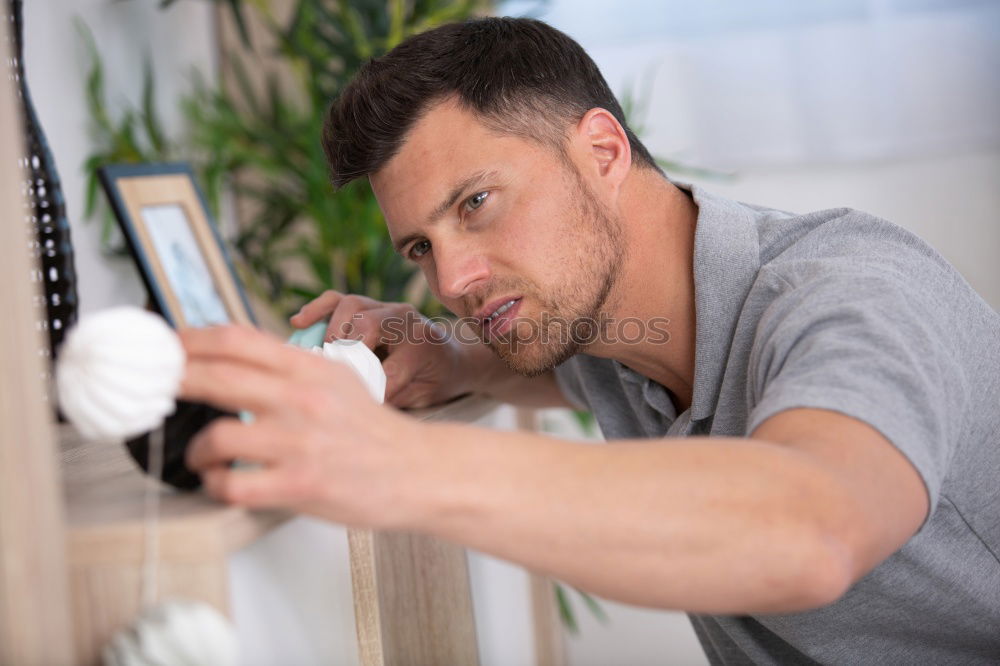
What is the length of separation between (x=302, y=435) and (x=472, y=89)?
679mm

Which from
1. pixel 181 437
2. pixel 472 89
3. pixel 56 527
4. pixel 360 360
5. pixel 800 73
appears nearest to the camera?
pixel 56 527

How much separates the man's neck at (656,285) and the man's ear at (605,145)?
0.03 m

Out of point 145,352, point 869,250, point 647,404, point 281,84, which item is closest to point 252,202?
point 281,84

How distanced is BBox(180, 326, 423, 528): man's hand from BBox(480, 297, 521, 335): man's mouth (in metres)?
0.56

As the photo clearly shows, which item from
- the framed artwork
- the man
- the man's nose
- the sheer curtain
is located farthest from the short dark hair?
the sheer curtain

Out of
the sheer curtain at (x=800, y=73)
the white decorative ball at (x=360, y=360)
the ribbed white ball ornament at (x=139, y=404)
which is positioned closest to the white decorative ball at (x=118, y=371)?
the ribbed white ball ornament at (x=139, y=404)

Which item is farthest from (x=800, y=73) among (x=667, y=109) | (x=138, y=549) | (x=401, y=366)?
(x=138, y=549)

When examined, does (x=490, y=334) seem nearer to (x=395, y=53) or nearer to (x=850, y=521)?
(x=395, y=53)

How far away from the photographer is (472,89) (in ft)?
3.57

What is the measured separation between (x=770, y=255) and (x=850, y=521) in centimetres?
48

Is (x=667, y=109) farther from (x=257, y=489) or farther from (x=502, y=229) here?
(x=257, y=489)

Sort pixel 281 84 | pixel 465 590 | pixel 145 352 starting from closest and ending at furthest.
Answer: pixel 145 352 → pixel 465 590 → pixel 281 84

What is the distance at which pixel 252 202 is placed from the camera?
228 cm

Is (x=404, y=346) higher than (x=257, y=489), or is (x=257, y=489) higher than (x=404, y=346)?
(x=257, y=489)
